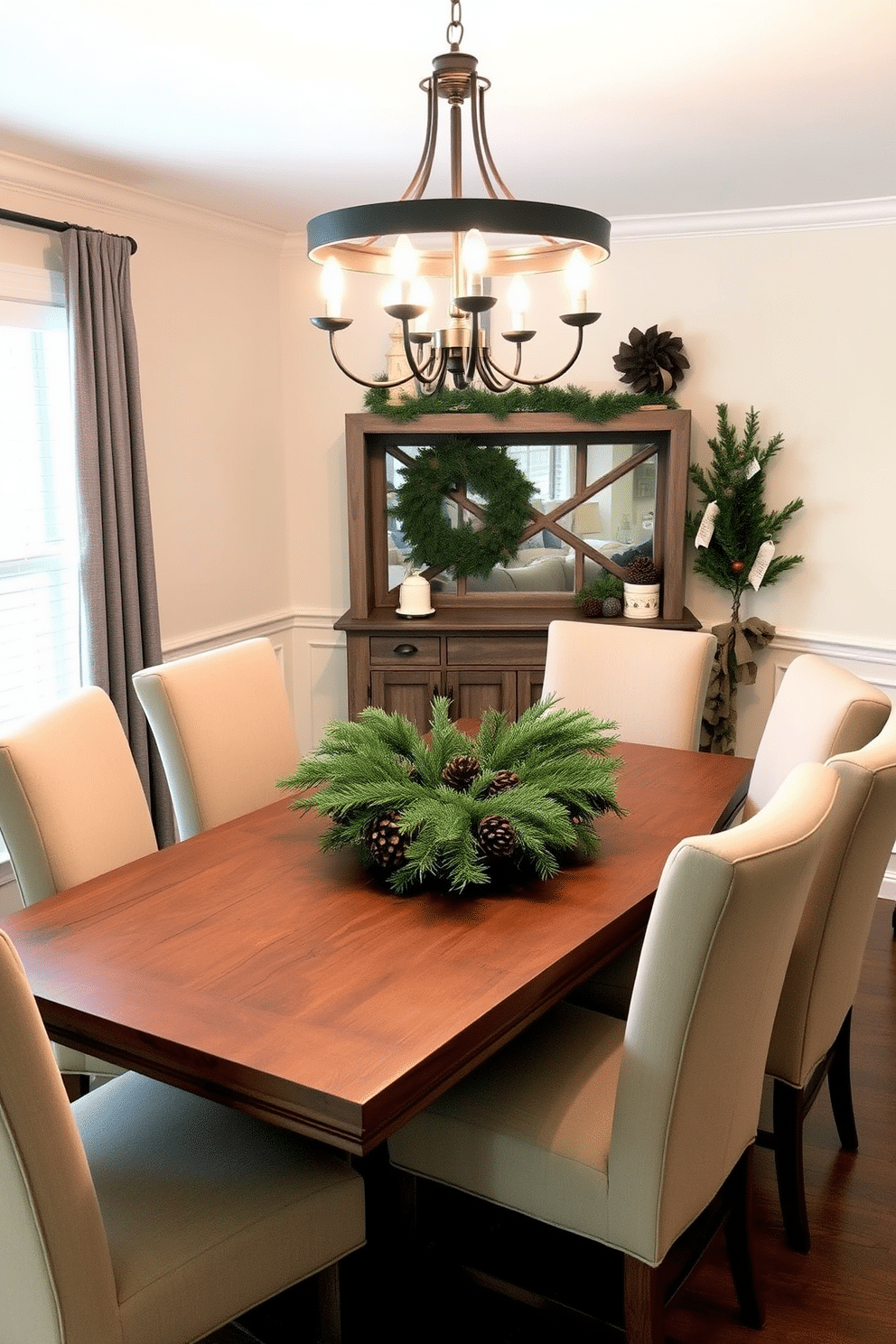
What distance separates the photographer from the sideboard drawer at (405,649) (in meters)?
4.38

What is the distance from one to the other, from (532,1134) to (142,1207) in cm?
59

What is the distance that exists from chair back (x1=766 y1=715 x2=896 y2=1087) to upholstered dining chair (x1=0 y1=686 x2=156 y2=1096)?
50.2 inches

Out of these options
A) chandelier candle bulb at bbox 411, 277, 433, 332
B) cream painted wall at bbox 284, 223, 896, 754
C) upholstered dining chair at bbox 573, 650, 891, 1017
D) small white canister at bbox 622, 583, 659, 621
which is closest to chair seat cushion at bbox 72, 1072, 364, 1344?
upholstered dining chair at bbox 573, 650, 891, 1017

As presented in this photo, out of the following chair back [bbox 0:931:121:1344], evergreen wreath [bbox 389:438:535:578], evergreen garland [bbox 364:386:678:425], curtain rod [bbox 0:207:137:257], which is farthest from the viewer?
evergreen wreath [bbox 389:438:535:578]

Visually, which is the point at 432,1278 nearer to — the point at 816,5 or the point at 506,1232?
the point at 506,1232

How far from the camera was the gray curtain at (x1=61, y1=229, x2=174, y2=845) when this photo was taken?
3.46 meters

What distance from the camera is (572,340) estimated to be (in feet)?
15.0

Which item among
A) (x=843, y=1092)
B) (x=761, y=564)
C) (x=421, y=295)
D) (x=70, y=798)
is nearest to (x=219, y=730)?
(x=70, y=798)

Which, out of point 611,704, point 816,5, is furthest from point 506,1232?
point 816,5

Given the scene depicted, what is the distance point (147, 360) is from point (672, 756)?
228cm

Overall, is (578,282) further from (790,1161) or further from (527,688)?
(527,688)

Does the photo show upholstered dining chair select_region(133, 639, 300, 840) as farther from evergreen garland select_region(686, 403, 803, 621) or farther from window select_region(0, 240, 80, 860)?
evergreen garland select_region(686, 403, 803, 621)

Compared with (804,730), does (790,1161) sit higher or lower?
lower

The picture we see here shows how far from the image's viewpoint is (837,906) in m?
2.12
